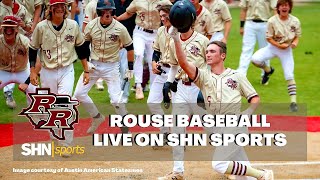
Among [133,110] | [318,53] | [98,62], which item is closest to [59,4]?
[98,62]

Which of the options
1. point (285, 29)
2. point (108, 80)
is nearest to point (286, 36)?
point (285, 29)

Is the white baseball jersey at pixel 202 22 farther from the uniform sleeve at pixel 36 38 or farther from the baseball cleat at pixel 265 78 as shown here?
the baseball cleat at pixel 265 78

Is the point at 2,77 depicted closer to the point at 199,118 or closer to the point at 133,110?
the point at 133,110

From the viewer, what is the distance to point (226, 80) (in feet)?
27.2

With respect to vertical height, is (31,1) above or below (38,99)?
above

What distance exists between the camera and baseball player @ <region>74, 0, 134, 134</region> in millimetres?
10727

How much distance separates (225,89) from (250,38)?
6.12 m

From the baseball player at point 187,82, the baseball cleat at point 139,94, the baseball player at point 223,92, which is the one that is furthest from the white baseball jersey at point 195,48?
the baseball cleat at point 139,94

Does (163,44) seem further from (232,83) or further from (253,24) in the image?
(253,24)

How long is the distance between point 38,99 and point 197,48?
2.44 m

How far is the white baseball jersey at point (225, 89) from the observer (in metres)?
8.29

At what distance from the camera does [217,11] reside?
13.3 meters

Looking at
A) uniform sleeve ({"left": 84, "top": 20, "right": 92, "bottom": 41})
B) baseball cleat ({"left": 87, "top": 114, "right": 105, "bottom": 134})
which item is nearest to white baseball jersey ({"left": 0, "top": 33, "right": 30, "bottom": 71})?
uniform sleeve ({"left": 84, "top": 20, "right": 92, "bottom": 41})

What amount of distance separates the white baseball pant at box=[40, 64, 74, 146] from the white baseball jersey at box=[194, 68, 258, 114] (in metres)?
2.50
